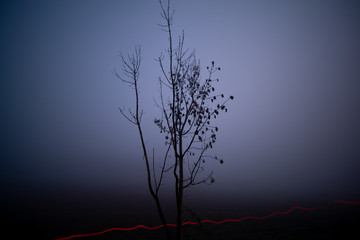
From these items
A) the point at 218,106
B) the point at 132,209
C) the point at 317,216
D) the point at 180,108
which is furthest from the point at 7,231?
the point at 317,216

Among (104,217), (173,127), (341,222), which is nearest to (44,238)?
(104,217)

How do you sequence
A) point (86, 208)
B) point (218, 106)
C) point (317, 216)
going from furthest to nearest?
point (86, 208), point (317, 216), point (218, 106)

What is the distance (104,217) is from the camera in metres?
16.3

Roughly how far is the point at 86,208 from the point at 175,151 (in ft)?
61.9

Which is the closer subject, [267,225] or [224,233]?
[224,233]

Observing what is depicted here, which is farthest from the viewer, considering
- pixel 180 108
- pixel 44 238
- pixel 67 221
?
pixel 67 221

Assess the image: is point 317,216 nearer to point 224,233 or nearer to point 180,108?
point 224,233

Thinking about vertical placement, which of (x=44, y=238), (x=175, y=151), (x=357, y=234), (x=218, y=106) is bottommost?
(x=357, y=234)

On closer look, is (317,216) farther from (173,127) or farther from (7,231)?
(7,231)

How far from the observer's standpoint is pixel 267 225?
49.1 feet

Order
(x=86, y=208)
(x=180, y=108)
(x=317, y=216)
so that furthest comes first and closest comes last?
1. (x=86, y=208)
2. (x=317, y=216)
3. (x=180, y=108)

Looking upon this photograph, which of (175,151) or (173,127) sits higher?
(173,127)

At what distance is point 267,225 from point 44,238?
609 inches

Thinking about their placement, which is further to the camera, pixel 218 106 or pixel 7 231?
pixel 7 231
